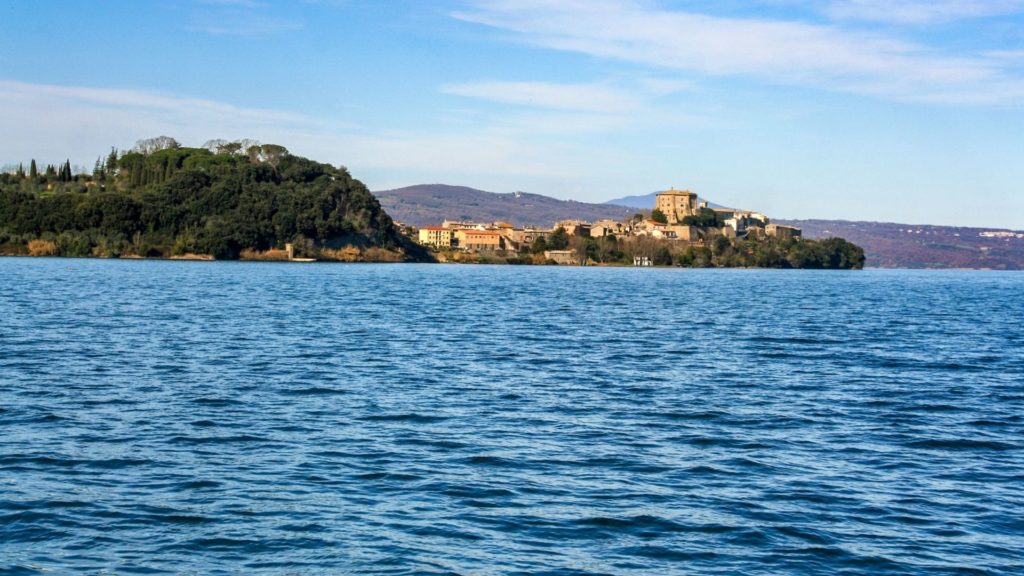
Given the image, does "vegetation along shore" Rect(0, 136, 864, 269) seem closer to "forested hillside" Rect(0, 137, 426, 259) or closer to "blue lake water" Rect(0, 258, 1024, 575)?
"forested hillside" Rect(0, 137, 426, 259)

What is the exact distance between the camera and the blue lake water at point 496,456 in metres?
12.9

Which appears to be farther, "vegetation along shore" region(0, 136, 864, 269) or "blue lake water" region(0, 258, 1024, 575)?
"vegetation along shore" region(0, 136, 864, 269)

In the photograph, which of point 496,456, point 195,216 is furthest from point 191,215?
point 496,456

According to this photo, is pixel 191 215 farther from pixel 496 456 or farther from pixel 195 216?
pixel 496 456

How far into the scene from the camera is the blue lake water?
1294cm

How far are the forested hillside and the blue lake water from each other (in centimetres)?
13153

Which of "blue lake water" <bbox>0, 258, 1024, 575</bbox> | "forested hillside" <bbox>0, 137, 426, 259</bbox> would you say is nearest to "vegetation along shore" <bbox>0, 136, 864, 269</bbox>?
"forested hillside" <bbox>0, 137, 426, 259</bbox>

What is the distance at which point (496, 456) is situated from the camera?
59.1 ft

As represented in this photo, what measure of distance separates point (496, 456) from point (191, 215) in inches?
6453

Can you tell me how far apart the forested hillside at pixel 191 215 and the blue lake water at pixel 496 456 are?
5178 inches

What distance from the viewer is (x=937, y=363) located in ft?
115

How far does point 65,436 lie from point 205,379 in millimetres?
7561

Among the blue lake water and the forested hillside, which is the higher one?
the forested hillside

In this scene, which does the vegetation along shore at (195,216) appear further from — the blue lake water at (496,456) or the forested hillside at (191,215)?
the blue lake water at (496,456)
